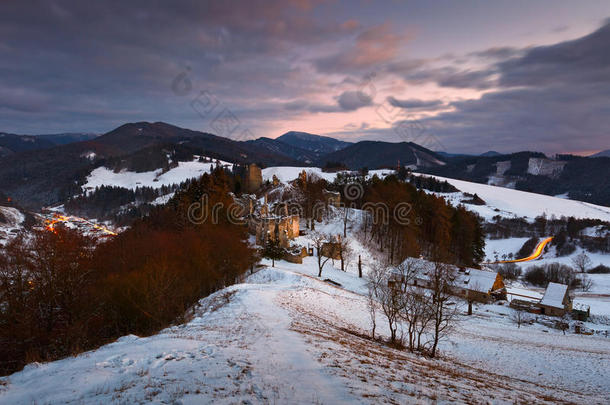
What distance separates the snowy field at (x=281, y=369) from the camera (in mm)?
8102

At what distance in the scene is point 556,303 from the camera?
39906mm

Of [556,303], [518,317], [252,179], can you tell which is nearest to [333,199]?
[252,179]

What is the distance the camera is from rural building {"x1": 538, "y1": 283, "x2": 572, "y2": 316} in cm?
3919

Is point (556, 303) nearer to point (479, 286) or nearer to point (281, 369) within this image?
point (479, 286)

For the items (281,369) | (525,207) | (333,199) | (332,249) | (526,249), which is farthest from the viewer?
(525,207)

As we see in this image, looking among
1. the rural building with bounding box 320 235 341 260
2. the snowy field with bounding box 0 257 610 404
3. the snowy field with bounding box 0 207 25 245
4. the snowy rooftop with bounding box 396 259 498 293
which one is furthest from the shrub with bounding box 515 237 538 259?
the snowy field with bounding box 0 207 25 245

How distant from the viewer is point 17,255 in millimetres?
20875

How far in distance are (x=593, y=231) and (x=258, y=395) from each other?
176249mm

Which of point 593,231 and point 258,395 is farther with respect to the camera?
point 593,231

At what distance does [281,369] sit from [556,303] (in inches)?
1814

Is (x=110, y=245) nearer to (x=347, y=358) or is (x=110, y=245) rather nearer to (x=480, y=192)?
(x=347, y=358)

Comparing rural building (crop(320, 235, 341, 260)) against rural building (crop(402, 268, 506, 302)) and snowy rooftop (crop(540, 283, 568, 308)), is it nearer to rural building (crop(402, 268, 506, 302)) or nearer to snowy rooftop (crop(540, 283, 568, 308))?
rural building (crop(402, 268, 506, 302))

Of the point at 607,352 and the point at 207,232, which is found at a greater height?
the point at 207,232

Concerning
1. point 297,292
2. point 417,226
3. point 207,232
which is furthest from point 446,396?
point 417,226
